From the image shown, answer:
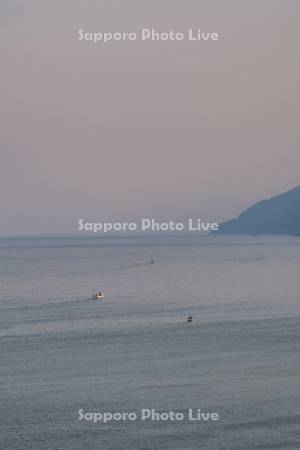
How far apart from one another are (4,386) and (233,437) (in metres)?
23.5

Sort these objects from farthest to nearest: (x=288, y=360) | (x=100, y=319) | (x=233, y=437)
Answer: (x=100, y=319) < (x=288, y=360) < (x=233, y=437)

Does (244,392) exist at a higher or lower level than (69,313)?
lower

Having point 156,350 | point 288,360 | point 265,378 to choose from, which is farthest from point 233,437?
point 156,350

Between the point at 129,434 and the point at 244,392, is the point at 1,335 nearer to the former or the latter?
the point at 244,392

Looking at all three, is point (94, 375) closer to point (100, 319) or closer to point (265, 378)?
point (265, 378)

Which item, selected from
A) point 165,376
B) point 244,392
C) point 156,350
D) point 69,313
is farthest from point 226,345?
point 69,313

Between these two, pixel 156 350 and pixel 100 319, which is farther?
pixel 100 319

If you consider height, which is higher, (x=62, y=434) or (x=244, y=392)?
(x=244, y=392)

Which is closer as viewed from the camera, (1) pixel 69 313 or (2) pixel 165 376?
(2) pixel 165 376

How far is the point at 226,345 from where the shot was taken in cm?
10788

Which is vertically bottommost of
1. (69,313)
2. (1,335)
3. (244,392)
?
(244,392)

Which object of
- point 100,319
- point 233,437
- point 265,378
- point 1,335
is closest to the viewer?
point 233,437

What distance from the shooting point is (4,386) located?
84.8 metres

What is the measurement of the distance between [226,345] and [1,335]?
81.7 ft
